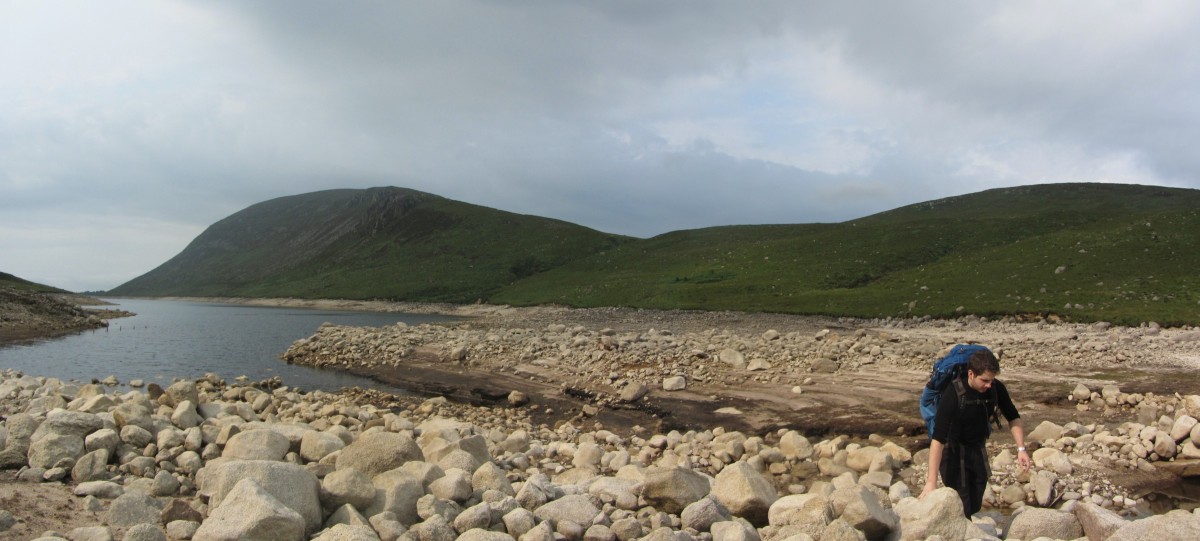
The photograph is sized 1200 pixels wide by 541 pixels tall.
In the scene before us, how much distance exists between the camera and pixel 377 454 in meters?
9.34

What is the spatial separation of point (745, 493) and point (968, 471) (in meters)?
2.88

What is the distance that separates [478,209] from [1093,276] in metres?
155

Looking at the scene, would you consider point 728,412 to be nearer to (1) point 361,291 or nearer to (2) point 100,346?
(2) point 100,346

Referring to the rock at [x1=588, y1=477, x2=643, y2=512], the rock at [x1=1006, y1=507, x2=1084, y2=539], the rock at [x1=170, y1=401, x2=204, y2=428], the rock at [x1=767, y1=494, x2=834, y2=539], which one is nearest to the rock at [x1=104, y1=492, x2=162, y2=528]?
the rock at [x1=170, y1=401, x2=204, y2=428]

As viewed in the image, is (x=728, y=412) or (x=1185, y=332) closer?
(x=728, y=412)

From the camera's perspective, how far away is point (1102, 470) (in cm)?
1241

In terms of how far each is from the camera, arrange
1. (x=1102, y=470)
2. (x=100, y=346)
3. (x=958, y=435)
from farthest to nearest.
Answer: (x=100, y=346) < (x=1102, y=470) < (x=958, y=435)

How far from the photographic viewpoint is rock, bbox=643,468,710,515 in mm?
9062

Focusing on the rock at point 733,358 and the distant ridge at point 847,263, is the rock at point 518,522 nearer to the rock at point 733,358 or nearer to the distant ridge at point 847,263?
the rock at point 733,358

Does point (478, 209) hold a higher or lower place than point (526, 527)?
higher

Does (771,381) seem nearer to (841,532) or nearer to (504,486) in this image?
(504,486)

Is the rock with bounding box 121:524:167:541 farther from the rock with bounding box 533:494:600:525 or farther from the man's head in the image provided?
the man's head

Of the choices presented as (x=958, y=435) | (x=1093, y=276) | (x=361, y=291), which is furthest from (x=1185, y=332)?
(x=361, y=291)

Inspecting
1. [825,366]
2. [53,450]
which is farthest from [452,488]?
[825,366]
